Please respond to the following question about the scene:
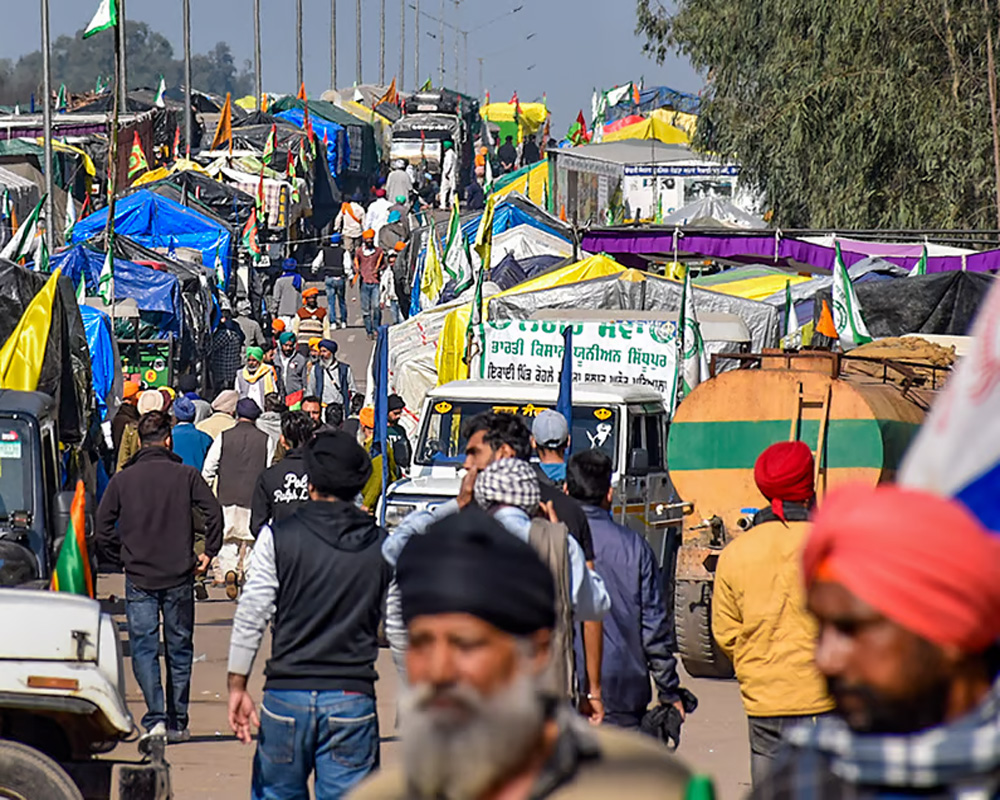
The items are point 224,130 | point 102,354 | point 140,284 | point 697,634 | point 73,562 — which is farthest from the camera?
point 224,130

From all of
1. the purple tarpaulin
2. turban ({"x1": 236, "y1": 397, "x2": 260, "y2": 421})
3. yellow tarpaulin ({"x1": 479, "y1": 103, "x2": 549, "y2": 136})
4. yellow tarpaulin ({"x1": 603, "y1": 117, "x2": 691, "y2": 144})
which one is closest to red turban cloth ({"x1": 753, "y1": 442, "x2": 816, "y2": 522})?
turban ({"x1": 236, "y1": 397, "x2": 260, "y2": 421})

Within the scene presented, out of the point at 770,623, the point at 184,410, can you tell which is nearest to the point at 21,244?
the point at 184,410

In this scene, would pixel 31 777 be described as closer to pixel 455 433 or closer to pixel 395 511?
pixel 395 511

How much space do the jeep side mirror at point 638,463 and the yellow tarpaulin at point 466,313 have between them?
4.67 metres

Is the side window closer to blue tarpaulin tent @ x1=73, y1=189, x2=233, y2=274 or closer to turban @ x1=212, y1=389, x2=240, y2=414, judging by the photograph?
turban @ x1=212, y1=389, x2=240, y2=414

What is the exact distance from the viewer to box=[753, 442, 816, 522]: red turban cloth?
624cm

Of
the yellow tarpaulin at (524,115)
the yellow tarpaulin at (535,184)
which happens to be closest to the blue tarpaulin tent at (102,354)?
the yellow tarpaulin at (535,184)

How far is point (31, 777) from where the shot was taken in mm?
6305

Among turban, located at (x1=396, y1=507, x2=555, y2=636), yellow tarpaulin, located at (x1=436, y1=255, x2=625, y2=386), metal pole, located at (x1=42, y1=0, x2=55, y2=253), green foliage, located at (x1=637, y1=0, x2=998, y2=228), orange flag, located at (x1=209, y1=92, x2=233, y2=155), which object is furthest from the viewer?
orange flag, located at (x1=209, y1=92, x2=233, y2=155)

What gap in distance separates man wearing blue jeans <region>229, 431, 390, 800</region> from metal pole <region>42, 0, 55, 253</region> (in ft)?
59.1

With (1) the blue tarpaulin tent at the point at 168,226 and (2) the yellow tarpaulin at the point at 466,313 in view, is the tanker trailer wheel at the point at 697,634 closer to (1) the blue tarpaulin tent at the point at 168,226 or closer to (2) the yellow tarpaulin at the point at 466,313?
(2) the yellow tarpaulin at the point at 466,313

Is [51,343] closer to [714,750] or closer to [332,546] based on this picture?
[714,750]

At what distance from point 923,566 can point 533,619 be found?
2.41 ft

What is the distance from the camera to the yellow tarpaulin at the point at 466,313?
59.4 ft
